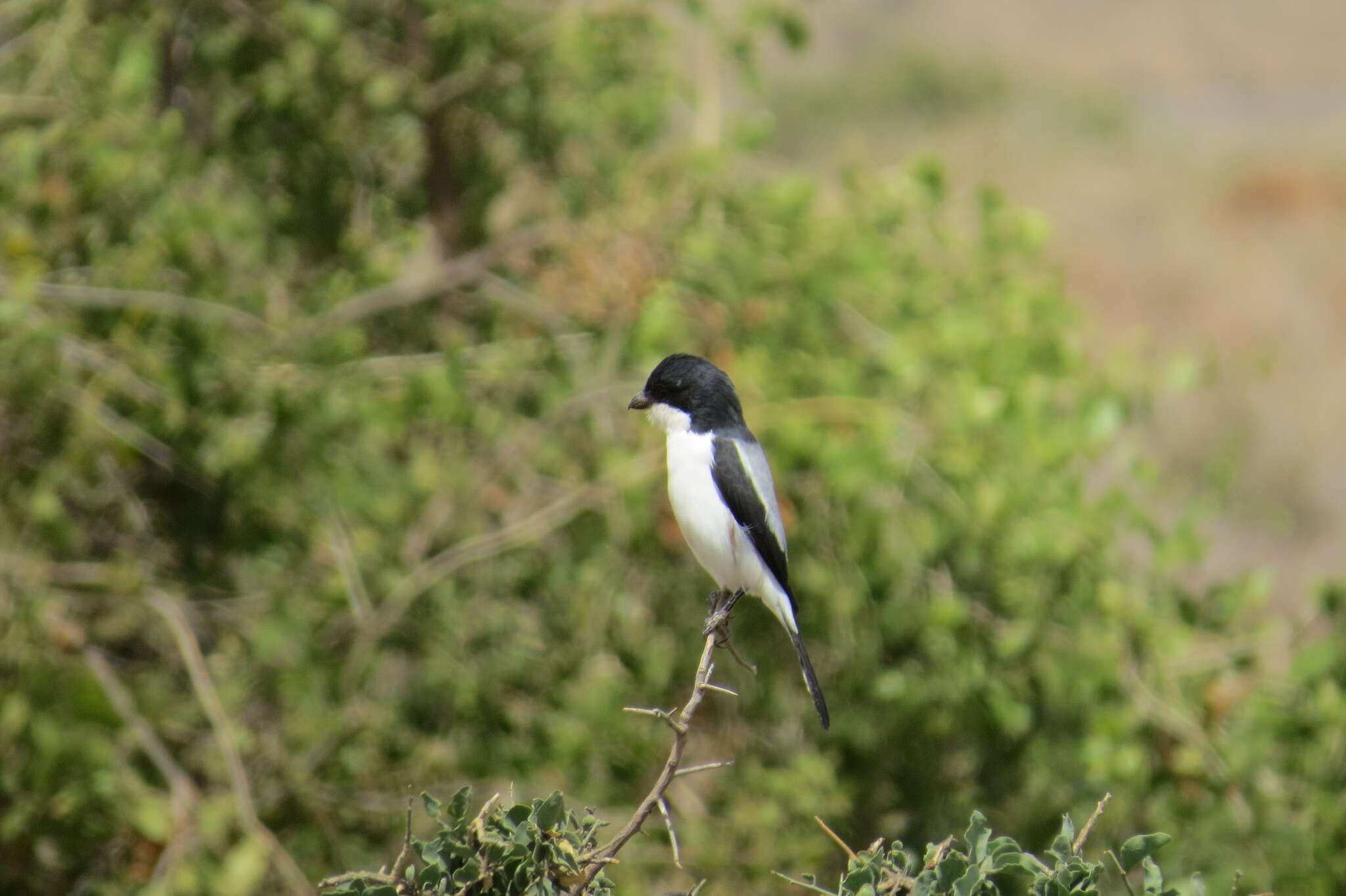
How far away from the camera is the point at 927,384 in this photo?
4129 mm

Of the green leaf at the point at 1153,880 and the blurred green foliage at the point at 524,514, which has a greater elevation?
the green leaf at the point at 1153,880

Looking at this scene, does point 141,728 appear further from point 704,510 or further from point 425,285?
point 704,510

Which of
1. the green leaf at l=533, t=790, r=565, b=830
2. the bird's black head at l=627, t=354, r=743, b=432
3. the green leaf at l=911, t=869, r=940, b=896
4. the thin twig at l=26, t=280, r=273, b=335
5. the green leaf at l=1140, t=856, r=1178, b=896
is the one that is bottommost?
the thin twig at l=26, t=280, r=273, b=335

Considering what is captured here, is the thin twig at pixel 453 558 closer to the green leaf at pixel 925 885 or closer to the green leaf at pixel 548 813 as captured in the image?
the green leaf at pixel 548 813

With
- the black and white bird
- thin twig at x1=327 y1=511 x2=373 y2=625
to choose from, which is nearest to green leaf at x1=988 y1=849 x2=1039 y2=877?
the black and white bird

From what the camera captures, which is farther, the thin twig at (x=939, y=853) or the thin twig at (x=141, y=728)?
the thin twig at (x=141, y=728)

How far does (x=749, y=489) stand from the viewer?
8.63ft

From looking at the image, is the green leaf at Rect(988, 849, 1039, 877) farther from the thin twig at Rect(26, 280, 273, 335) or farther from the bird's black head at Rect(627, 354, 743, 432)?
the thin twig at Rect(26, 280, 273, 335)

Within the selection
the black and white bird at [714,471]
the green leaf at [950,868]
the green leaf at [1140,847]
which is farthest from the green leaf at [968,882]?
the black and white bird at [714,471]

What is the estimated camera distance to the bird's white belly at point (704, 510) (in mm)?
2537

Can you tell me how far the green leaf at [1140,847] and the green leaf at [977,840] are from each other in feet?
0.53

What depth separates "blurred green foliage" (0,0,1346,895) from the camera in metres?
3.99

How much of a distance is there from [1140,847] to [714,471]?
42.4 inches

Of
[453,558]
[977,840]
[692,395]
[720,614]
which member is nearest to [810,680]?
[720,614]
